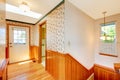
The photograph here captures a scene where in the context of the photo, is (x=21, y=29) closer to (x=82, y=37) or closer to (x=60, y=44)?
(x=60, y=44)

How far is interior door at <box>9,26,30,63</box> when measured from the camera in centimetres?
418

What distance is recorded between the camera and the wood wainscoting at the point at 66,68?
2.23m

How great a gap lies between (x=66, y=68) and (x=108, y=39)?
5.61 feet

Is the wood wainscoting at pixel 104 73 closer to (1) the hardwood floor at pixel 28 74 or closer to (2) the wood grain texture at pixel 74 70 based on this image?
(2) the wood grain texture at pixel 74 70

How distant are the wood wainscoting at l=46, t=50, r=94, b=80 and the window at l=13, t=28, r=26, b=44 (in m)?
2.51

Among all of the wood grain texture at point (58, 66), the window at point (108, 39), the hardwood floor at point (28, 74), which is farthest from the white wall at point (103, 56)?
the hardwood floor at point (28, 74)

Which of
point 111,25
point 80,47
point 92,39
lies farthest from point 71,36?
point 111,25

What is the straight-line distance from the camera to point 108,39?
283 centimetres

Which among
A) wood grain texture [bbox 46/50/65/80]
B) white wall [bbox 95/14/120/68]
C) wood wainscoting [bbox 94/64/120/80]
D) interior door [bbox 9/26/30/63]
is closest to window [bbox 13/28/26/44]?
interior door [bbox 9/26/30/63]

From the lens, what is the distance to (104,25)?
9.68ft

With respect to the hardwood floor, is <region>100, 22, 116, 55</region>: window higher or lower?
higher

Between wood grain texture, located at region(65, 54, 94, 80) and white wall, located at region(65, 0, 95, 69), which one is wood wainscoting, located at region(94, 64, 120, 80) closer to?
white wall, located at region(65, 0, 95, 69)

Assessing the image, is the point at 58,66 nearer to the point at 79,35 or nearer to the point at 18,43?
the point at 79,35

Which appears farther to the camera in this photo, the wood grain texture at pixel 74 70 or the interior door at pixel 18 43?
the interior door at pixel 18 43
